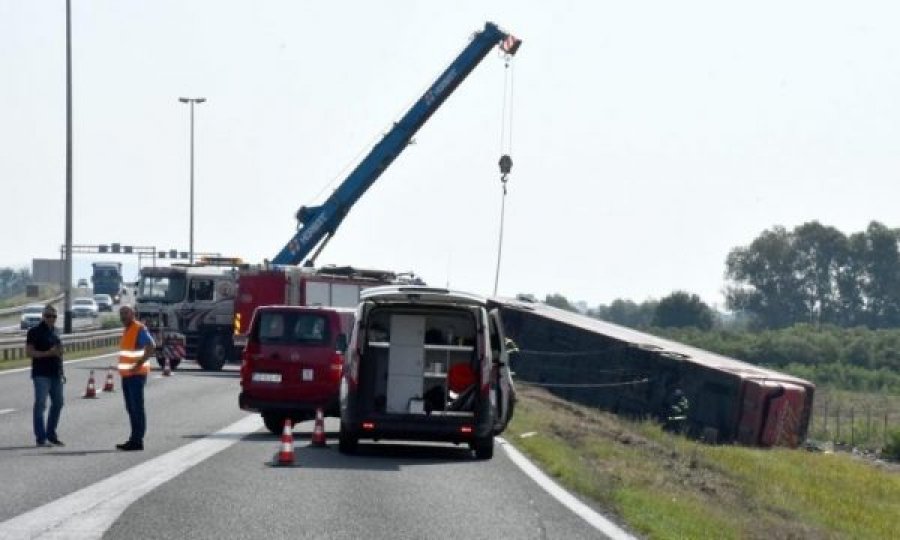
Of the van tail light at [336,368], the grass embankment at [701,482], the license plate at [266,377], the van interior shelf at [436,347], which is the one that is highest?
the van interior shelf at [436,347]

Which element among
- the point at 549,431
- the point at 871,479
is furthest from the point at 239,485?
the point at 871,479

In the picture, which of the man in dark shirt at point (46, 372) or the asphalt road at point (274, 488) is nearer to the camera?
the asphalt road at point (274, 488)

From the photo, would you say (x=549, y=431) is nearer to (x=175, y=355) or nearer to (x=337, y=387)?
(x=337, y=387)

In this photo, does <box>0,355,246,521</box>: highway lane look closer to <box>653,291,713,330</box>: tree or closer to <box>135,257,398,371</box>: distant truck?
<box>135,257,398,371</box>: distant truck

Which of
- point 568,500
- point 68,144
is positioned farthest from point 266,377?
point 68,144

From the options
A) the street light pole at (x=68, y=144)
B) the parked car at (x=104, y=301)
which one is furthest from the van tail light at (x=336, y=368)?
the parked car at (x=104, y=301)

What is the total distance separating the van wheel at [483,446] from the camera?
2030 cm

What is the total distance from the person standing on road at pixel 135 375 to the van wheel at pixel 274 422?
4.33 meters

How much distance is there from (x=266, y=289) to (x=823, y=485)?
75.9 ft

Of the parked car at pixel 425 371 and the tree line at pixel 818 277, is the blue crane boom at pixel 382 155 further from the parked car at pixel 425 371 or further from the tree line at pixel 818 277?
the tree line at pixel 818 277

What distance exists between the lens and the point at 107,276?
4392 inches

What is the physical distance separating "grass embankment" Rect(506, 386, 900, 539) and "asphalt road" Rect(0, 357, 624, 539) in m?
0.78

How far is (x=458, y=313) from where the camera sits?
69.9 ft

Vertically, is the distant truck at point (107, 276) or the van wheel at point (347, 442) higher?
the van wheel at point (347, 442)
